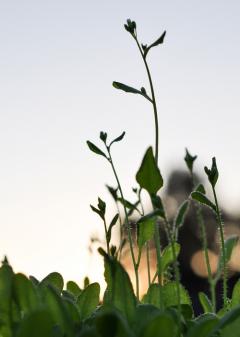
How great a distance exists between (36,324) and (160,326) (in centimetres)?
17

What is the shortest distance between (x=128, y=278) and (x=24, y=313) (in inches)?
8.5

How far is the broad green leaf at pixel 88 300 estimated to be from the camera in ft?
4.54

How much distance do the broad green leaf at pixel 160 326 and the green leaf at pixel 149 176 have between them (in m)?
0.30

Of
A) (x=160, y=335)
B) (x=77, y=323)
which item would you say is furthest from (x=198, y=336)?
(x=77, y=323)

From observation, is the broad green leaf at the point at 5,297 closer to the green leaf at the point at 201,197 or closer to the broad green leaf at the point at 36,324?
the broad green leaf at the point at 36,324

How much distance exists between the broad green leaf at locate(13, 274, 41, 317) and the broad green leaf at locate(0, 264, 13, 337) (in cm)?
2

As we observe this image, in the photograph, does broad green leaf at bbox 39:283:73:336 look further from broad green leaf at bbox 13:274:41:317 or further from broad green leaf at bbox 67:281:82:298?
broad green leaf at bbox 67:281:82:298

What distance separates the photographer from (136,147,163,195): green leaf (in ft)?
4.03

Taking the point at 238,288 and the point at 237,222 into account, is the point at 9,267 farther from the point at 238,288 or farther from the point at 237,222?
the point at 237,222

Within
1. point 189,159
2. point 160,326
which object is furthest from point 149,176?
point 189,159

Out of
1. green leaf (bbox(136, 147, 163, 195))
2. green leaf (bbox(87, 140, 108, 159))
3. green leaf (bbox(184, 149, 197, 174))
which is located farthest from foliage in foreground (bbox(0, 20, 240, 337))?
green leaf (bbox(184, 149, 197, 174))

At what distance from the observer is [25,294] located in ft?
3.78

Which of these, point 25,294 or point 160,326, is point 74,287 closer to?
point 25,294

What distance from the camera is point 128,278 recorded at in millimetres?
1104
